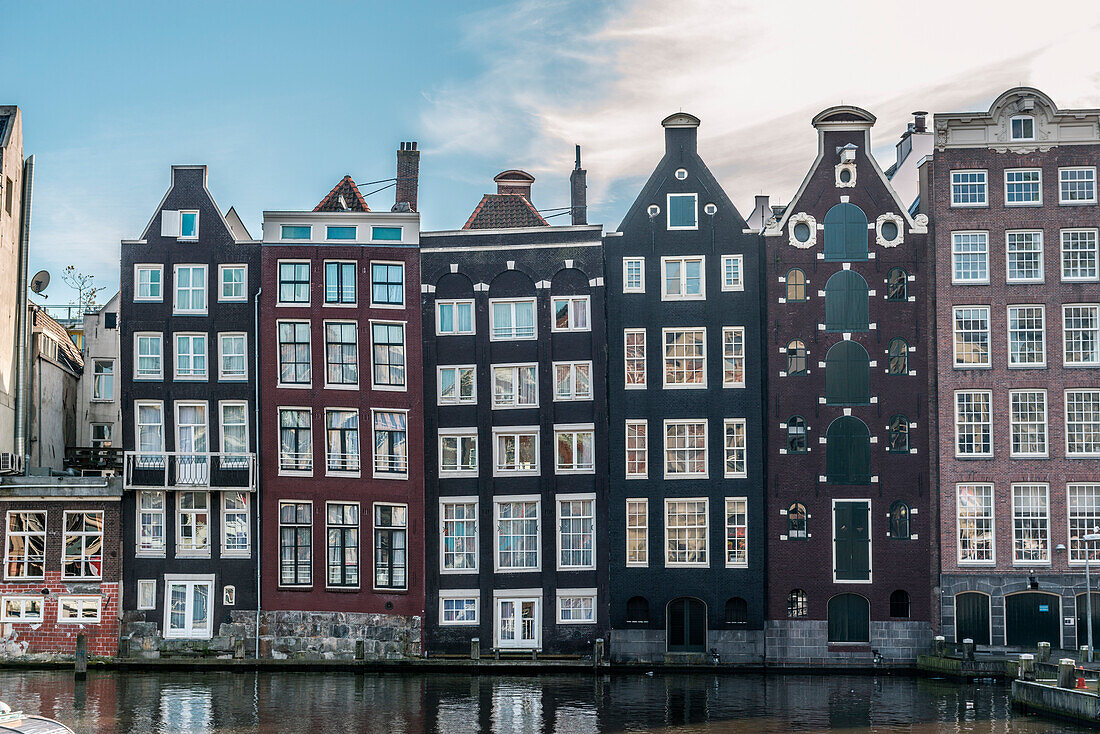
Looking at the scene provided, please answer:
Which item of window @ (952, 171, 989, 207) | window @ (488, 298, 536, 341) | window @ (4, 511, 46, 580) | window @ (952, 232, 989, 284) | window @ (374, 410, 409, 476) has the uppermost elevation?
window @ (952, 171, 989, 207)

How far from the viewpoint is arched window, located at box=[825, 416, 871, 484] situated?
174 feet

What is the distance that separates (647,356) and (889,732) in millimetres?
20091

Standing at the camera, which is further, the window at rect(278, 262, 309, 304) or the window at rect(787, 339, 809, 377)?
the window at rect(278, 262, 309, 304)

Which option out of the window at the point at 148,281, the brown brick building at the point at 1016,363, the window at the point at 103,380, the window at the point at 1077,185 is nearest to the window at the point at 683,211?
the brown brick building at the point at 1016,363

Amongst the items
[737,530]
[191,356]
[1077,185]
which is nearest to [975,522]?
[737,530]

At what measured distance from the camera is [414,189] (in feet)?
189

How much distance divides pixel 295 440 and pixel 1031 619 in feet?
101

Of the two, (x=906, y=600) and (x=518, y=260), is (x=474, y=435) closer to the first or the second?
(x=518, y=260)

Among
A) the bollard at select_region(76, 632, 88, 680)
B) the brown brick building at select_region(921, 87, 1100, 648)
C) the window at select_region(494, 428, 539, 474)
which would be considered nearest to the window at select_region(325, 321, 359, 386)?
the window at select_region(494, 428, 539, 474)

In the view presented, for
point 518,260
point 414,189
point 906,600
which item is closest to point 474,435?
point 518,260

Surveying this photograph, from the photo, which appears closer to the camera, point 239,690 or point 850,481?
point 239,690

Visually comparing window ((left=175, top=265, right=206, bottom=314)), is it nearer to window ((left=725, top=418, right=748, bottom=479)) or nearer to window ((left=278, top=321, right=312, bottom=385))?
window ((left=278, top=321, right=312, bottom=385))

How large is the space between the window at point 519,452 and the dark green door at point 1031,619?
65.9ft

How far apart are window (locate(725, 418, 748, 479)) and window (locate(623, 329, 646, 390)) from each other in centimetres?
404
